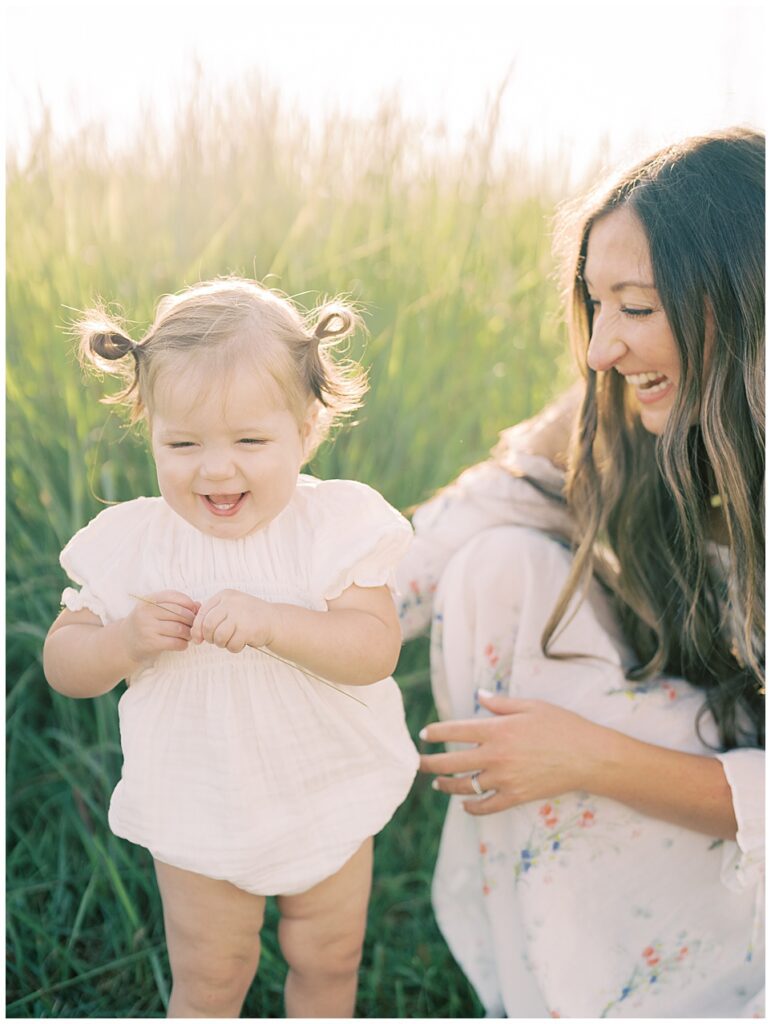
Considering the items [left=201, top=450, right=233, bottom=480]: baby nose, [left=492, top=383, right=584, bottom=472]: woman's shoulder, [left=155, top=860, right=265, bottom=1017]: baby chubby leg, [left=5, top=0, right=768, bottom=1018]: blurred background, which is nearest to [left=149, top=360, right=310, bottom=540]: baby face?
[left=201, top=450, right=233, bottom=480]: baby nose

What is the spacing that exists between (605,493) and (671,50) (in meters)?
0.57

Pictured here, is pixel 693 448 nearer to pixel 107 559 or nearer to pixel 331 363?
pixel 331 363

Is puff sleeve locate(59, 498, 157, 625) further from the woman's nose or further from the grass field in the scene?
the woman's nose

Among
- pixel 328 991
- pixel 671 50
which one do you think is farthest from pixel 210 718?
pixel 671 50

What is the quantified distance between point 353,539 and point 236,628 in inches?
6.6

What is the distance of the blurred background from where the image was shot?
135cm

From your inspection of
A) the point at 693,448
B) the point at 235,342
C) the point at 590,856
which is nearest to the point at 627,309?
the point at 693,448

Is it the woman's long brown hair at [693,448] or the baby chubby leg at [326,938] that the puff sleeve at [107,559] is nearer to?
the baby chubby leg at [326,938]

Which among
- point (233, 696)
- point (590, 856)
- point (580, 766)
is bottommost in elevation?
point (590, 856)

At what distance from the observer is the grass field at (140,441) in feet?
4.83

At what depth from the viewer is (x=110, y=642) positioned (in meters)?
1.01

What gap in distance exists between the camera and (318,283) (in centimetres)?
135

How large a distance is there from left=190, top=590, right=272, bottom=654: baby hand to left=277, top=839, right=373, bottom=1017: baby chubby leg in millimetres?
346

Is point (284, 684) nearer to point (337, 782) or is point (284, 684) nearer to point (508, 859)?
point (337, 782)
